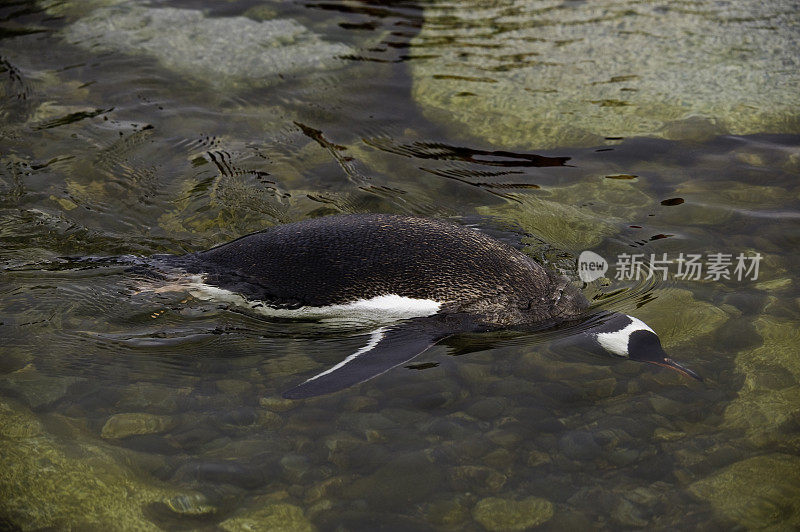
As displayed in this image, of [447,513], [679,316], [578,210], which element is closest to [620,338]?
[679,316]

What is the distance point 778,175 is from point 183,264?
150 inches

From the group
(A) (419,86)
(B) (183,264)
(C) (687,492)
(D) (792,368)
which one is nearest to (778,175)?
(D) (792,368)

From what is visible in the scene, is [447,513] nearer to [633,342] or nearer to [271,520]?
[271,520]

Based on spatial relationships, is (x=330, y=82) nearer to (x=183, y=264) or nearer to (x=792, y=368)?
(x=183, y=264)

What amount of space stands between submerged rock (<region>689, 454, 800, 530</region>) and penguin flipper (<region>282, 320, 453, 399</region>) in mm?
1208

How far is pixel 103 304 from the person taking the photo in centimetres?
375

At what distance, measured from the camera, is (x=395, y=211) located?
4.74 metres

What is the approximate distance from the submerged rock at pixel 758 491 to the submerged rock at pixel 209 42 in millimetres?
4576

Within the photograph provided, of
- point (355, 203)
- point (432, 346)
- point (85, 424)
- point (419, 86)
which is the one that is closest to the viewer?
point (85, 424)

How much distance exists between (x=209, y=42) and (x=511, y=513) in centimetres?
514

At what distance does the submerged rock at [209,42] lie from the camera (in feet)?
20.5

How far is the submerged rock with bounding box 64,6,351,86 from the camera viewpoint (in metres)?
6.25

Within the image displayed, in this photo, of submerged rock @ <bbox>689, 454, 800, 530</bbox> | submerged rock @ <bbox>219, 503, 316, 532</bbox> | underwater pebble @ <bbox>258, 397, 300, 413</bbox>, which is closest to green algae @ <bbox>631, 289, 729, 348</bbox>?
submerged rock @ <bbox>689, 454, 800, 530</bbox>

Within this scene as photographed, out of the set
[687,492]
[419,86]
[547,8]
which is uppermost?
[547,8]
